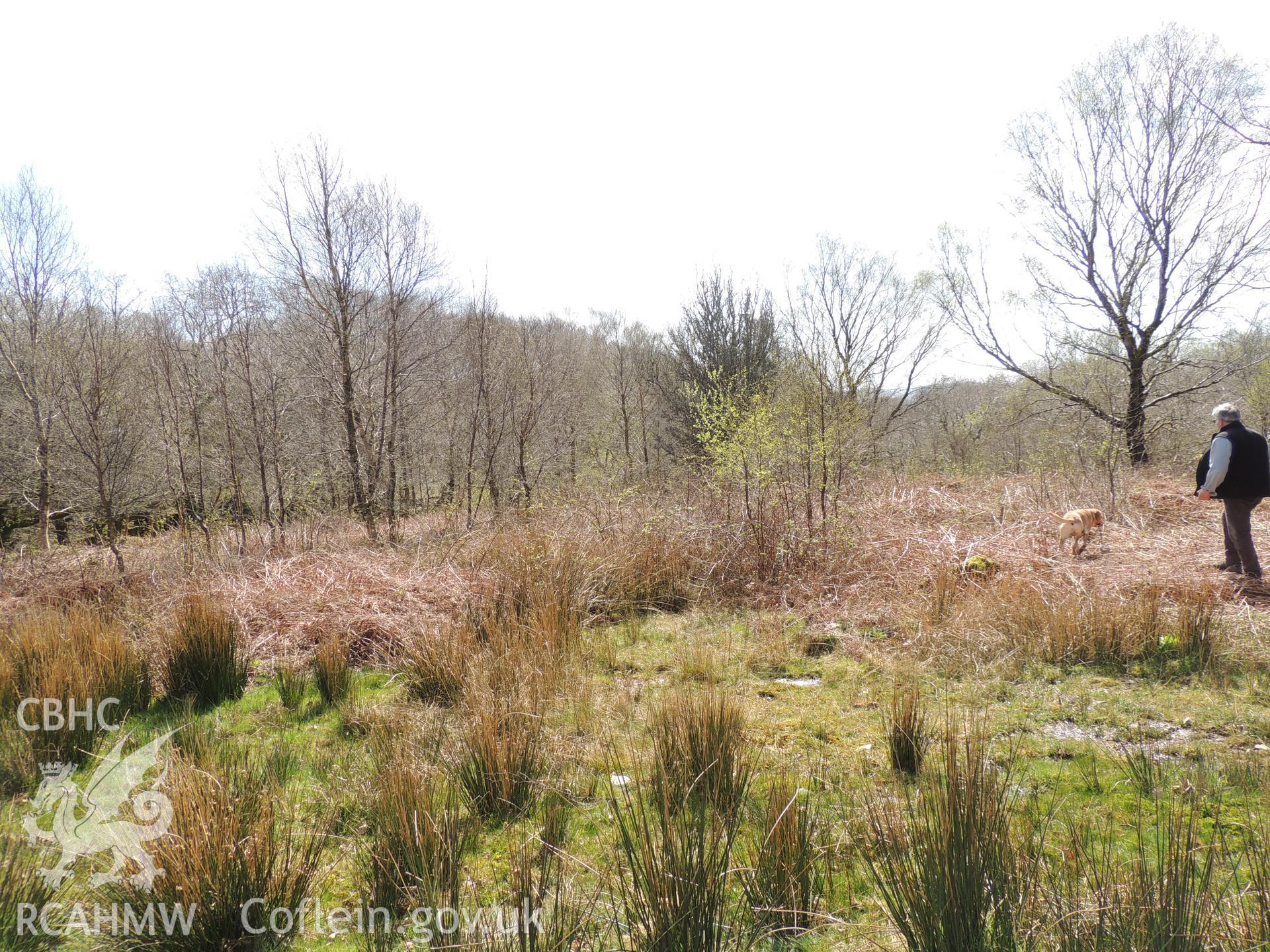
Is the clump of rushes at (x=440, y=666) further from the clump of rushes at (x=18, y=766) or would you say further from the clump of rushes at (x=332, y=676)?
the clump of rushes at (x=18, y=766)

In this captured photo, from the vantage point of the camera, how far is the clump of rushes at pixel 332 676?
480 cm

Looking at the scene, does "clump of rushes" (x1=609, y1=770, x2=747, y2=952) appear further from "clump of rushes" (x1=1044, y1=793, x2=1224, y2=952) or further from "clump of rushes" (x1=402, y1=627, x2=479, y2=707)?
"clump of rushes" (x1=402, y1=627, x2=479, y2=707)

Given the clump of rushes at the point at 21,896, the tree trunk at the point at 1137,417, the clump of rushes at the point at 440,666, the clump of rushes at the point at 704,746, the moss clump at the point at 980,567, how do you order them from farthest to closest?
1. the tree trunk at the point at 1137,417
2. the moss clump at the point at 980,567
3. the clump of rushes at the point at 440,666
4. the clump of rushes at the point at 704,746
5. the clump of rushes at the point at 21,896

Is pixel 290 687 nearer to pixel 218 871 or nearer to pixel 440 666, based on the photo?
pixel 440 666

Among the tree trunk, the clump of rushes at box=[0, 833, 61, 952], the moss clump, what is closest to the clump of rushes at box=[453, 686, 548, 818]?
the clump of rushes at box=[0, 833, 61, 952]

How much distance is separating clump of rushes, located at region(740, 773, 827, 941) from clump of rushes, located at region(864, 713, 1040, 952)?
39cm

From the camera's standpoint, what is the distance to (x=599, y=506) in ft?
29.1

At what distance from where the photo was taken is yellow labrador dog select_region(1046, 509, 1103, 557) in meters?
7.28

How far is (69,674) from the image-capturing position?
4.05 meters

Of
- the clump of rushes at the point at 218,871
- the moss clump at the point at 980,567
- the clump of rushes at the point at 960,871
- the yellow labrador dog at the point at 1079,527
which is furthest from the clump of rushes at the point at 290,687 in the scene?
the yellow labrador dog at the point at 1079,527

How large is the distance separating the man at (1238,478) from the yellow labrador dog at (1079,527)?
3.50 ft

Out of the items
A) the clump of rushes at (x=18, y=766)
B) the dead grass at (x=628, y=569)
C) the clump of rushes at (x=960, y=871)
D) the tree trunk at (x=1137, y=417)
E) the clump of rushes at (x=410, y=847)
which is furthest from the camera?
the tree trunk at (x=1137, y=417)

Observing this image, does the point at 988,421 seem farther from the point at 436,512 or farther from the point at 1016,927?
the point at 1016,927

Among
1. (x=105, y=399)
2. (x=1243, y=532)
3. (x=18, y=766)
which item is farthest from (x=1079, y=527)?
(x=105, y=399)
